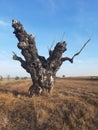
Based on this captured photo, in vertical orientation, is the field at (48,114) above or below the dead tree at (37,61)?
below

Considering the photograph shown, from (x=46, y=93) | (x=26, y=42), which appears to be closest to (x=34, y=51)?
(x=26, y=42)

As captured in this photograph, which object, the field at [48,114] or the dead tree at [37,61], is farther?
the dead tree at [37,61]

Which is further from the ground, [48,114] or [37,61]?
[37,61]

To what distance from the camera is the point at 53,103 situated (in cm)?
1748

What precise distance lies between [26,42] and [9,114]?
22.3ft

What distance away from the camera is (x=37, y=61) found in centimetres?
2111

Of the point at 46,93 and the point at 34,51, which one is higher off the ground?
the point at 34,51

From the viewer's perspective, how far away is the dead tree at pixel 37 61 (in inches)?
816

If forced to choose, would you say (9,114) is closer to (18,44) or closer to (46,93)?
(46,93)

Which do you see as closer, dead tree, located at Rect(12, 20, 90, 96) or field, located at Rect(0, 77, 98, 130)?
field, located at Rect(0, 77, 98, 130)

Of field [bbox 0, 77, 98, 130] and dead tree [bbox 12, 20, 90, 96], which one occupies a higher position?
dead tree [bbox 12, 20, 90, 96]

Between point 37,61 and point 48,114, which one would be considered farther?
point 37,61

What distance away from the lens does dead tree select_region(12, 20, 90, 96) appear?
68.0 ft

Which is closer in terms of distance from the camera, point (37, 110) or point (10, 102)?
point (37, 110)
